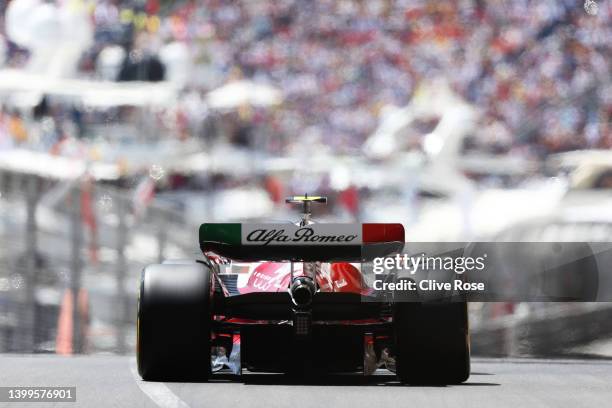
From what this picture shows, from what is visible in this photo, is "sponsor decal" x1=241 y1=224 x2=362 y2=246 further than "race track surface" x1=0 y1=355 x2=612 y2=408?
Yes

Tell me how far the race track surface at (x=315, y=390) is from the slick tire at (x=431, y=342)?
0.29 ft

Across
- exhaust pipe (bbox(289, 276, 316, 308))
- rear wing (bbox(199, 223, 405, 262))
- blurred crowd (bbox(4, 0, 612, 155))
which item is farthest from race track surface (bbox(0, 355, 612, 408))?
blurred crowd (bbox(4, 0, 612, 155))

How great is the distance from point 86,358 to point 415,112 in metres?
10.5

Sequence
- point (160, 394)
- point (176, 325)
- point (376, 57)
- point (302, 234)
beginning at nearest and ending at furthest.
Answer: point (160, 394)
point (302, 234)
point (176, 325)
point (376, 57)

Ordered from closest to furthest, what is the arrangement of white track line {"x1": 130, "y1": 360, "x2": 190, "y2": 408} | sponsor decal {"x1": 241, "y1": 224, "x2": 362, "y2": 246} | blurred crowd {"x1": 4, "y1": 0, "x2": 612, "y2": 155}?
white track line {"x1": 130, "y1": 360, "x2": 190, "y2": 408} < sponsor decal {"x1": 241, "y1": 224, "x2": 362, "y2": 246} < blurred crowd {"x1": 4, "y1": 0, "x2": 612, "y2": 155}

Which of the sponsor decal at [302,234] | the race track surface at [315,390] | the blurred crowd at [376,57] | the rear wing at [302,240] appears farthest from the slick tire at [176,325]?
the blurred crowd at [376,57]

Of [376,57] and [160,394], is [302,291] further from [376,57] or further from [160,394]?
[376,57]

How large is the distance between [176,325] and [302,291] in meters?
0.70

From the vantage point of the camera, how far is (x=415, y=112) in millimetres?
20172

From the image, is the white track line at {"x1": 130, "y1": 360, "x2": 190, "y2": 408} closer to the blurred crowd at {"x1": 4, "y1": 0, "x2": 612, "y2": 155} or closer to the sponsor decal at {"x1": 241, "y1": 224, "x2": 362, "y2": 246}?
the sponsor decal at {"x1": 241, "y1": 224, "x2": 362, "y2": 246}

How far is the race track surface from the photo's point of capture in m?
6.56

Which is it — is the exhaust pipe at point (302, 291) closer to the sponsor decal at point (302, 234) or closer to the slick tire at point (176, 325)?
the sponsor decal at point (302, 234)

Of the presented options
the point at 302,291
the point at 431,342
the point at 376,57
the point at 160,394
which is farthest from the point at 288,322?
the point at 376,57

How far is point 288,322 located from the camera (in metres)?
7.46
